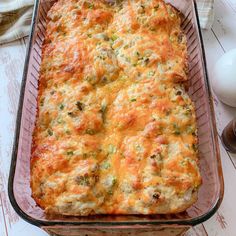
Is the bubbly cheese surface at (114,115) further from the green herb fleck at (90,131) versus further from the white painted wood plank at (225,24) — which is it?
the white painted wood plank at (225,24)

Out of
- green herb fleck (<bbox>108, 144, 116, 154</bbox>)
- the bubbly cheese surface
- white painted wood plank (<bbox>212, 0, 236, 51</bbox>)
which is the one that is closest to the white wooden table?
white painted wood plank (<bbox>212, 0, 236, 51</bbox>)

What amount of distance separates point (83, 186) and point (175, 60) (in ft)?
2.22

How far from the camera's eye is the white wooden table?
1.71m

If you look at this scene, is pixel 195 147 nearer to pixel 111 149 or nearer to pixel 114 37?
pixel 111 149

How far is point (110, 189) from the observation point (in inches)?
59.5

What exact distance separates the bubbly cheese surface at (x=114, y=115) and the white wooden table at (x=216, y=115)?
299 millimetres

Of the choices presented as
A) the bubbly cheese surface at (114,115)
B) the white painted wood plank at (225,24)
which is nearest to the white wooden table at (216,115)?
the white painted wood plank at (225,24)

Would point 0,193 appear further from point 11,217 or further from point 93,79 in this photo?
point 93,79

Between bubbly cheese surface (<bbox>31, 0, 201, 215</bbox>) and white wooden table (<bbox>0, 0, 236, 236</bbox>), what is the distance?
30 cm

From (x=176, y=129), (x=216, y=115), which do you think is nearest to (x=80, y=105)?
(x=176, y=129)

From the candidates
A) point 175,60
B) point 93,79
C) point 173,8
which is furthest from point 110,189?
point 173,8

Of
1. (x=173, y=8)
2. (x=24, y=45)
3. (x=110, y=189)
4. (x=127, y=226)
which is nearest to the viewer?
(x=127, y=226)

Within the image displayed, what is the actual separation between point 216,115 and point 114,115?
0.58m

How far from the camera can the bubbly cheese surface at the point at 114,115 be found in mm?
1477
